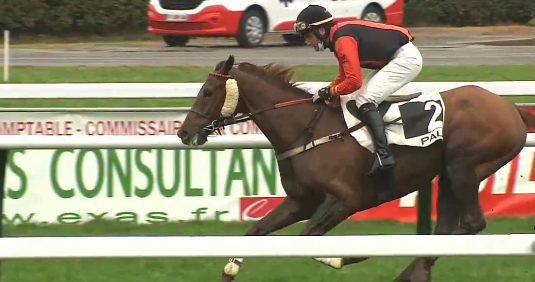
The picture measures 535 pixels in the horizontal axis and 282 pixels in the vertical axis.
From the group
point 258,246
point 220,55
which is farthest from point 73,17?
point 258,246

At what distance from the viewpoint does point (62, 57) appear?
56.4 ft

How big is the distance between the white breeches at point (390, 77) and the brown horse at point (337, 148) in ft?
0.42

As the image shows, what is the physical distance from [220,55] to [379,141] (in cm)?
1215

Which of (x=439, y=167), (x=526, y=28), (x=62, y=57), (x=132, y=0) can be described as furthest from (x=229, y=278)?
(x=526, y=28)

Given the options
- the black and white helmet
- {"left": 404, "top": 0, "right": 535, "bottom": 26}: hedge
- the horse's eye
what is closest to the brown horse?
the horse's eye

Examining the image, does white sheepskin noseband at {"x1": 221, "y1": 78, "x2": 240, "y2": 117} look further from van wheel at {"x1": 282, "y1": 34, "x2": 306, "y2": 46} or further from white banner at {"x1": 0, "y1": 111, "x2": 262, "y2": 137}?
van wheel at {"x1": 282, "y1": 34, "x2": 306, "y2": 46}

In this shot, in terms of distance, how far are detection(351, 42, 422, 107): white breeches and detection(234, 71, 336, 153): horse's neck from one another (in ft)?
0.97

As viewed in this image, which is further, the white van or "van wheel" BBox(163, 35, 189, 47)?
"van wheel" BBox(163, 35, 189, 47)

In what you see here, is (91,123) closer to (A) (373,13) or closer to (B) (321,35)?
(B) (321,35)

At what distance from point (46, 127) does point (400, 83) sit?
282 centimetres

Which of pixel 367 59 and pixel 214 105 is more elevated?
pixel 367 59

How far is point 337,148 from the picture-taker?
5340mm

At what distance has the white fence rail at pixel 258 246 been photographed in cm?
282

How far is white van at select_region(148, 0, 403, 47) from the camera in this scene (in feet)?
60.1
